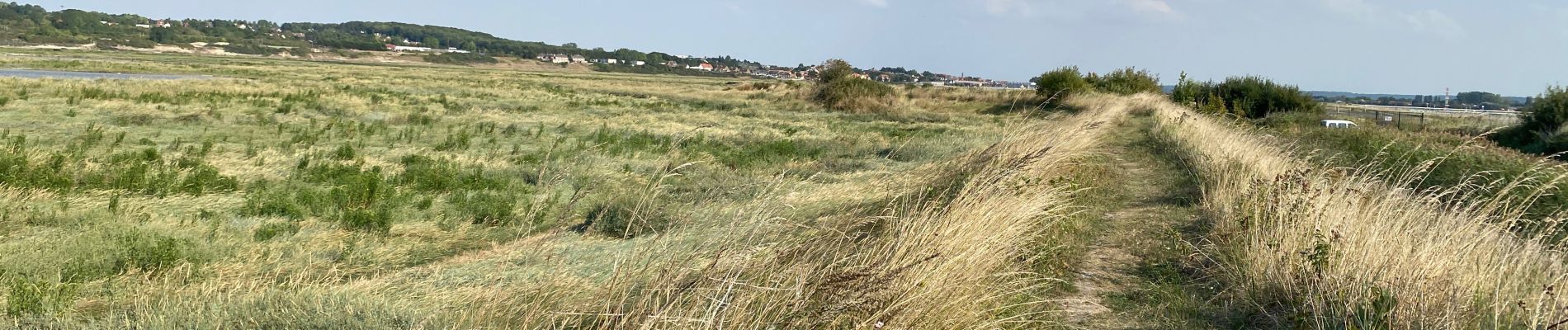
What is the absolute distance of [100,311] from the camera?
4.88 metres

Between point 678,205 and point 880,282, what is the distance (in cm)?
449

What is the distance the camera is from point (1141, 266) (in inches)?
235

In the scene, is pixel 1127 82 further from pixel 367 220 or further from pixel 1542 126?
pixel 367 220

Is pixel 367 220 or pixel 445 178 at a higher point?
pixel 445 178

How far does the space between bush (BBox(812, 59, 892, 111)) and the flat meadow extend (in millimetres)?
14804

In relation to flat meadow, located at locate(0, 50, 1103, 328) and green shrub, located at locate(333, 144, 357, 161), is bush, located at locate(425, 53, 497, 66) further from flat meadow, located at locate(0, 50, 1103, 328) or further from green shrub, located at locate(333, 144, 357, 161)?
green shrub, located at locate(333, 144, 357, 161)

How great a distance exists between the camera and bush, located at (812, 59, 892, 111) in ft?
125

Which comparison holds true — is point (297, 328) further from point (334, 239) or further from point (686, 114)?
point (686, 114)

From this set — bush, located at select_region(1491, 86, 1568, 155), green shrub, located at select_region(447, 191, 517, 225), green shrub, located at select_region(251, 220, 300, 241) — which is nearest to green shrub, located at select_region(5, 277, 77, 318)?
green shrub, located at select_region(251, 220, 300, 241)

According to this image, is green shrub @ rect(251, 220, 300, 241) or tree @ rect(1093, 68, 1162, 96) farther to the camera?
tree @ rect(1093, 68, 1162, 96)

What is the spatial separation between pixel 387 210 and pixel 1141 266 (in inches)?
270

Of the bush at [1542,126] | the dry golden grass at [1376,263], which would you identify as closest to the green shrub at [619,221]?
the dry golden grass at [1376,263]

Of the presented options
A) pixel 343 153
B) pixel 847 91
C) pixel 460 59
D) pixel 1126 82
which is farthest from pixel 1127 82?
pixel 460 59

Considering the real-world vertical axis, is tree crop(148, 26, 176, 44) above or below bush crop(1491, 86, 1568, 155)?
above
